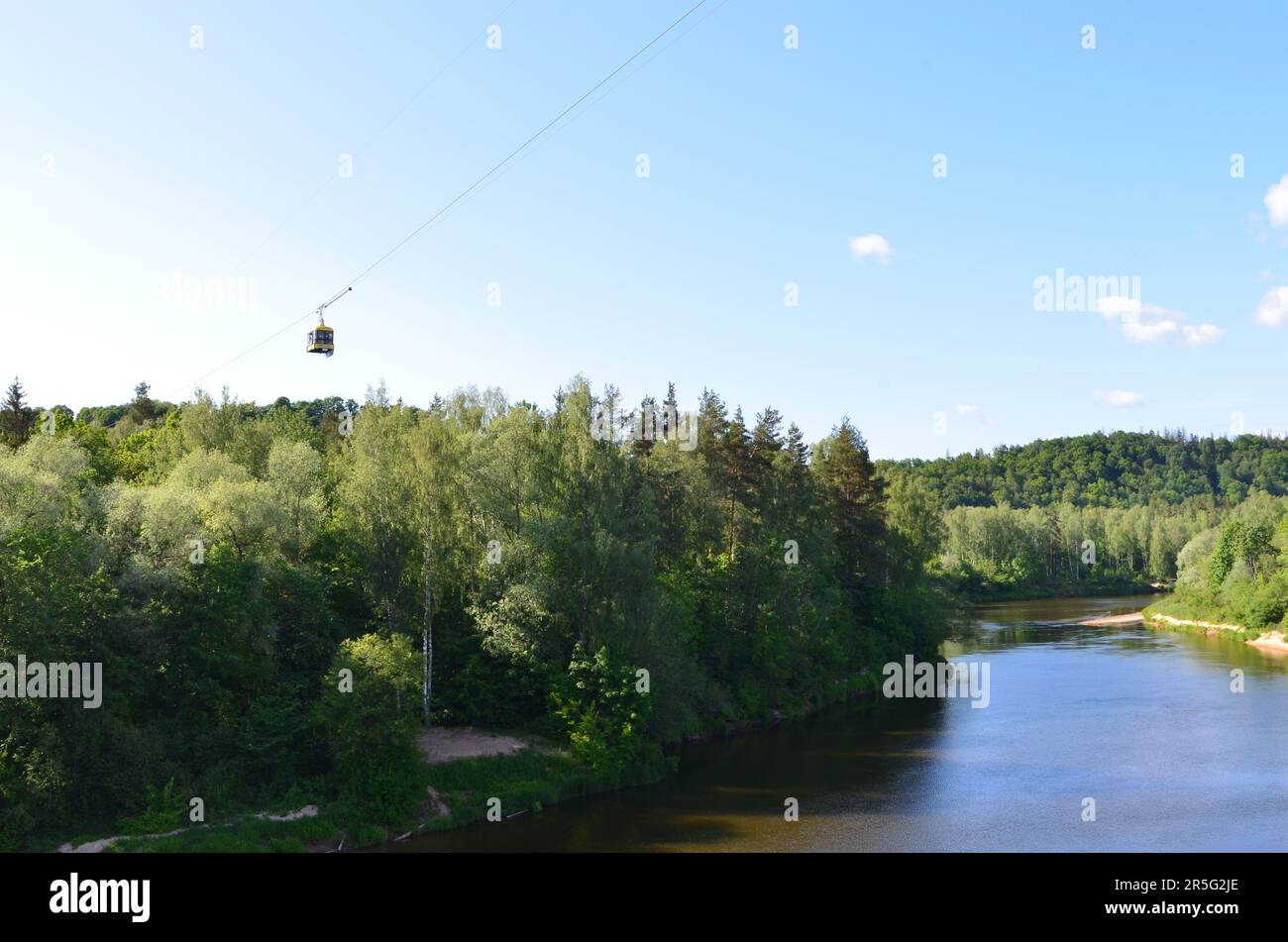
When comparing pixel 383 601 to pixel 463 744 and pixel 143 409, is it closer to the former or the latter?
pixel 463 744

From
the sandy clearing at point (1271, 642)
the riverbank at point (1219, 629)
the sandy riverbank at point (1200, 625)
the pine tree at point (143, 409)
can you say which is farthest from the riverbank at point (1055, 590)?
the pine tree at point (143, 409)

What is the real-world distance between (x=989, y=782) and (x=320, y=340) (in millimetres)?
26395

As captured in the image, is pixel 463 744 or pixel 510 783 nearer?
pixel 510 783

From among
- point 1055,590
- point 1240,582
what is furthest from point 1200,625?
point 1055,590

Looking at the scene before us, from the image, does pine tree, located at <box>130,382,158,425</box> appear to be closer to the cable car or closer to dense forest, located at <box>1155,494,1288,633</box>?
the cable car

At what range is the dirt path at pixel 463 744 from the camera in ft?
109

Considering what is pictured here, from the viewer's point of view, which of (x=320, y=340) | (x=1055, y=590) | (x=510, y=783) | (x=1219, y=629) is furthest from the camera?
(x=1055, y=590)

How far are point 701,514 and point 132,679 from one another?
1188 inches

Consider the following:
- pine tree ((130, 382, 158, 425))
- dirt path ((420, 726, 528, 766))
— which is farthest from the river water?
pine tree ((130, 382, 158, 425))

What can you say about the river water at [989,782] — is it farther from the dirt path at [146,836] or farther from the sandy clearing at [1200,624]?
the sandy clearing at [1200,624]

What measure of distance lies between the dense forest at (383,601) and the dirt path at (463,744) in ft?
2.72

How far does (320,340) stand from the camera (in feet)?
94.1
